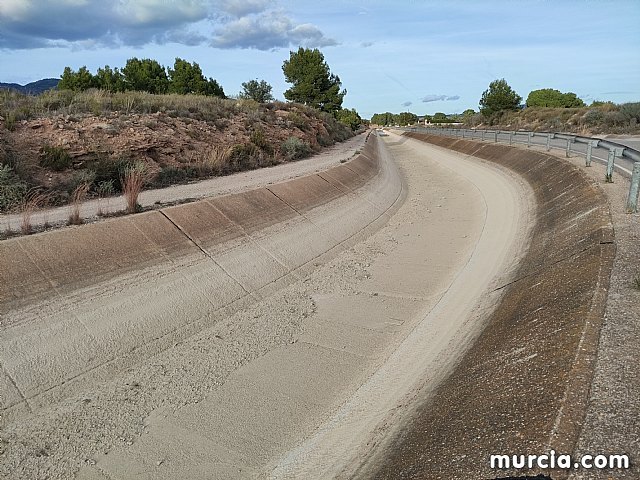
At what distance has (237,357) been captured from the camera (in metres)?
8.65

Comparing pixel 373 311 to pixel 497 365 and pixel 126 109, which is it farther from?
pixel 126 109

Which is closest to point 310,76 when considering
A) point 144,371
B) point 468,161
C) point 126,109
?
point 468,161

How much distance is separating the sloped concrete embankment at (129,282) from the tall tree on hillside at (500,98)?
6959 centimetres

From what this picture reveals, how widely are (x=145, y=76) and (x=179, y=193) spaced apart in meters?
35.9

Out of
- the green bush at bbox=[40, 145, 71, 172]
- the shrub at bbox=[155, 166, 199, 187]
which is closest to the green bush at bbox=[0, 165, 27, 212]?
the green bush at bbox=[40, 145, 71, 172]

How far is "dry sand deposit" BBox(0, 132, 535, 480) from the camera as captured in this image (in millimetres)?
6215

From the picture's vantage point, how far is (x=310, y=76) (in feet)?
214

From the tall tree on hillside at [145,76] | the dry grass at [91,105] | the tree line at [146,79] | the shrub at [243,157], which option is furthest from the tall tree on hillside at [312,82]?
the shrub at [243,157]

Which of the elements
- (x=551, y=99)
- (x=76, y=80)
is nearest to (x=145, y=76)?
(x=76, y=80)

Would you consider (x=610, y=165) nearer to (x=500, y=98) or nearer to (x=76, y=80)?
(x=76, y=80)

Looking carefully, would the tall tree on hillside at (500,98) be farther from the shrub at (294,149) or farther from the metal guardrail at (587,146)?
the shrub at (294,149)

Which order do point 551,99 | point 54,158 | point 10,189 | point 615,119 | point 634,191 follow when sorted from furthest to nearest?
point 551,99 < point 615,119 < point 54,158 < point 10,189 < point 634,191

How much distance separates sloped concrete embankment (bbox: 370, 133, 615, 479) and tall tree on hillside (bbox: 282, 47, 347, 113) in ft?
192

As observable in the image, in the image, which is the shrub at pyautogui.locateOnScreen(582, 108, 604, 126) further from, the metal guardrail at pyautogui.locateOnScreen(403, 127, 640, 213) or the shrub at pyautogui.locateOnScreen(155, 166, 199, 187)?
the shrub at pyautogui.locateOnScreen(155, 166, 199, 187)
